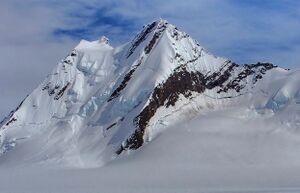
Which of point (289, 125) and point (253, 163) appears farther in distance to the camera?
point (289, 125)

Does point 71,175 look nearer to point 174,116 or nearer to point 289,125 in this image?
point 174,116

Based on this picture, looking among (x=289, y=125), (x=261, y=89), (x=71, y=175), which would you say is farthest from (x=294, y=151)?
(x=71, y=175)

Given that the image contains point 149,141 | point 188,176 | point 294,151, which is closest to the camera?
point 188,176

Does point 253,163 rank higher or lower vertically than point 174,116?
lower

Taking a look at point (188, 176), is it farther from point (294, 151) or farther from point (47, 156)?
point (47, 156)

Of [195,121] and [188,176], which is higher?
[195,121]

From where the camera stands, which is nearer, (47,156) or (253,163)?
(253,163)

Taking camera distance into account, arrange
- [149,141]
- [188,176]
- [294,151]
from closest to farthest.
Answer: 1. [188,176]
2. [294,151]
3. [149,141]

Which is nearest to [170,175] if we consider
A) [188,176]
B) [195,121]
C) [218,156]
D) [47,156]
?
[188,176]
